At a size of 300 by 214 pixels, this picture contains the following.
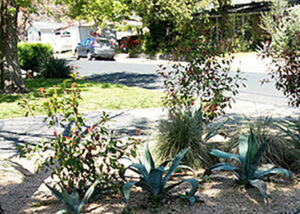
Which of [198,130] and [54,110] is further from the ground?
[54,110]

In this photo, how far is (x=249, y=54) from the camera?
22859mm

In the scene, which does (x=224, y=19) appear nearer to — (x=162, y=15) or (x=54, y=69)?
(x=162, y=15)

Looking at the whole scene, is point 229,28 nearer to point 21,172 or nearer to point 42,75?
point 42,75

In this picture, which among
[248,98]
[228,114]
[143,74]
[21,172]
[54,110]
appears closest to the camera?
[54,110]

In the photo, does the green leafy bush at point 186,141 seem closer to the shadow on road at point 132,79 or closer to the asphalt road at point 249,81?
the asphalt road at point 249,81

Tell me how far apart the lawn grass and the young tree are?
45 centimetres

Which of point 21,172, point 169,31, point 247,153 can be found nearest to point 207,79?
point 247,153

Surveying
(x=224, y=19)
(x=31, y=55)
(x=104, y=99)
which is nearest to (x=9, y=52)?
(x=104, y=99)

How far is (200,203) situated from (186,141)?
1.43 meters

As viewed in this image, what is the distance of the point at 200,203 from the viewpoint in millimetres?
3541

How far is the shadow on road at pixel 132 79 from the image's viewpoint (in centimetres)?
1384

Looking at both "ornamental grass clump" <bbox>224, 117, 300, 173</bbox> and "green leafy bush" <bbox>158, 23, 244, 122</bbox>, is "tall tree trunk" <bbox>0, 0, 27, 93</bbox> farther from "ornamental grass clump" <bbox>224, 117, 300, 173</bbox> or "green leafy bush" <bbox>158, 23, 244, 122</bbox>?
"ornamental grass clump" <bbox>224, 117, 300, 173</bbox>

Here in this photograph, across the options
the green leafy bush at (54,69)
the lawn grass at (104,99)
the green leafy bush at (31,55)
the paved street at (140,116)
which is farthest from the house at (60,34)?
the paved street at (140,116)

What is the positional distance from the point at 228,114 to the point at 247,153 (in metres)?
4.63
